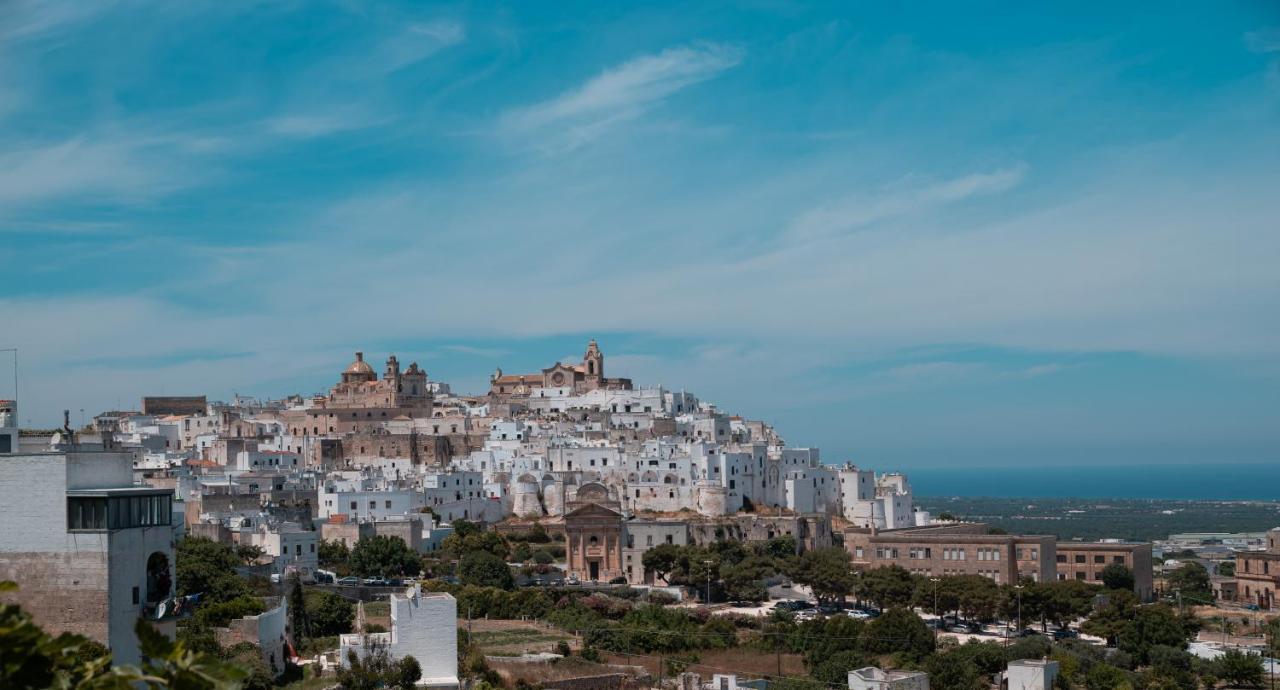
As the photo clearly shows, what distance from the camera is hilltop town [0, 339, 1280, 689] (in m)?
16.7

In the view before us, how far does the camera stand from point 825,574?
48.1 meters

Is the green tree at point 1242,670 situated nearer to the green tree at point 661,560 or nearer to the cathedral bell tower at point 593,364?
the green tree at point 661,560

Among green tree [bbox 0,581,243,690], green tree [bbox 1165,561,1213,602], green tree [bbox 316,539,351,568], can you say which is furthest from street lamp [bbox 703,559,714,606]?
green tree [bbox 0,581,243,690]

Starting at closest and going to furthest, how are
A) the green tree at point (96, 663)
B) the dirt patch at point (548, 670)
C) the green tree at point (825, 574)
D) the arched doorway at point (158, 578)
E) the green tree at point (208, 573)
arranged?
the green tree at point (96, 663) → the arched doorway at point (158, 578) → the dirt patch at point (548, 670) → the green tree at point (208, 573) → the green tree at point (825, 574)

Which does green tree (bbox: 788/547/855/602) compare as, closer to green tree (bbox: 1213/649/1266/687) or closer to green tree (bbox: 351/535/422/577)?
green tree (bbox: 351/535/422/577)

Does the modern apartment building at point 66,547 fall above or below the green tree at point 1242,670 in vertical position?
above

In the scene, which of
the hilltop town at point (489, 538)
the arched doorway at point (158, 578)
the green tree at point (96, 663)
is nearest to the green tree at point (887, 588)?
the hilltop town at point (489, 538)

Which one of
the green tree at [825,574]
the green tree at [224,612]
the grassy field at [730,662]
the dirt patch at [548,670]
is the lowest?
the grassy field at [730,662]

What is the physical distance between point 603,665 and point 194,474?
30998mm

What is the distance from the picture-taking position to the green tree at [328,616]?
33375 mm

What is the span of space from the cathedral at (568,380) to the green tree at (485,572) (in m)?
37.5

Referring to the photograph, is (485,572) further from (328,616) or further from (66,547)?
(66,547)

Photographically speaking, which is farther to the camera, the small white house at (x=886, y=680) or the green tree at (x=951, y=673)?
the green tree at (x=951, y=673)

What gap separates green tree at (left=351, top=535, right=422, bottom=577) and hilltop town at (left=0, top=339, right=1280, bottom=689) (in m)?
0.10
